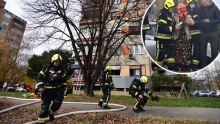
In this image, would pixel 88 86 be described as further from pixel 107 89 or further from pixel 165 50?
pixel 165 50

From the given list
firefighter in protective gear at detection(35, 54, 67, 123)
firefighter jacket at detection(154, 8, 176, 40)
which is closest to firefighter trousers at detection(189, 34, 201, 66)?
firefighter jacket at detection(154, 8, 176, 40)

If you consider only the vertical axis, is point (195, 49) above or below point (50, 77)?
above

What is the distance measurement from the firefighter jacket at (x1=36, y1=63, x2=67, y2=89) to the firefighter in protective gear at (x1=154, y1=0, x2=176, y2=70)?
3116 millimetres

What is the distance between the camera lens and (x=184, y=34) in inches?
179

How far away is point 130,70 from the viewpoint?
2402 centimetres

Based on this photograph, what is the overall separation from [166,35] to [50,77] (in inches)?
149

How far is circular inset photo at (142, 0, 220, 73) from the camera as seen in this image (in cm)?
428

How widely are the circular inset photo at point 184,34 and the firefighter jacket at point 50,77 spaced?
297 cm

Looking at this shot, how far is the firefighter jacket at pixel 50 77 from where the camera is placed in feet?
13.5

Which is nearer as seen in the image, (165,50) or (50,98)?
(50,98)

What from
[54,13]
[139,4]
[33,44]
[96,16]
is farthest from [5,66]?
[139,4]

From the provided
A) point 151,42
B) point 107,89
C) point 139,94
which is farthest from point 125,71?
point 151,42

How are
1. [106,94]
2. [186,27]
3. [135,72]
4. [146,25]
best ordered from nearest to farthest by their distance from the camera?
1. [186,27]
2. [146,25]
3. [106,94]
4. [135,72]

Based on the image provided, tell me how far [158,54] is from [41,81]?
11.9ft
